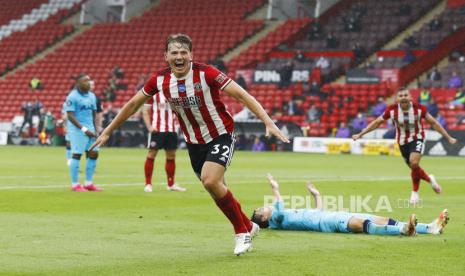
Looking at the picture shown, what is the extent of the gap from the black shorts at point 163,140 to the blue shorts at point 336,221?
8.67m

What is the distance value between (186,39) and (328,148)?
31.9m

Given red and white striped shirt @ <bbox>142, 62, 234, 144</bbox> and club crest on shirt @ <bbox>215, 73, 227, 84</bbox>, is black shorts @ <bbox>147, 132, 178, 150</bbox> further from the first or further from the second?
club crest on shirt @ <bbox>215, 73, 227, 84</bbox>

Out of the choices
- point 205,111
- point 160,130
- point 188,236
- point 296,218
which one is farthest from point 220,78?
point 160,130

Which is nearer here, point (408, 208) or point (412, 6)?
point (408, 208)

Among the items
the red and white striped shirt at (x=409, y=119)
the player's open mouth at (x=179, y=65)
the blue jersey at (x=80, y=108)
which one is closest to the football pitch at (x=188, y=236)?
the red and white striped shirt at (x=409, y=119)

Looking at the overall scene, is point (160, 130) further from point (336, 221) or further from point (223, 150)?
point (223, 150)

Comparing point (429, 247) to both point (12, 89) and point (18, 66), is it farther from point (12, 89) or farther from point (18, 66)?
point (18, 66)

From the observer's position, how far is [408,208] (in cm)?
1520

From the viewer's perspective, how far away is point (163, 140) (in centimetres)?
1970

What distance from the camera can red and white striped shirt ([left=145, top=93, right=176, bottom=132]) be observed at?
1983cm

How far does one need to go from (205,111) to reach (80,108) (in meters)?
9.46

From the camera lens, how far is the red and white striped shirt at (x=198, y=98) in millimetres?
9891

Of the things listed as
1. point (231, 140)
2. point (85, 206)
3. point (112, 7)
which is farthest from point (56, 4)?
point (231, 140)

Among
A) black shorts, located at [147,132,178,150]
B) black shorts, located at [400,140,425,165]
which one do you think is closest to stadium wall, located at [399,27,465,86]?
black shorts, located at [147,132,178,150]
